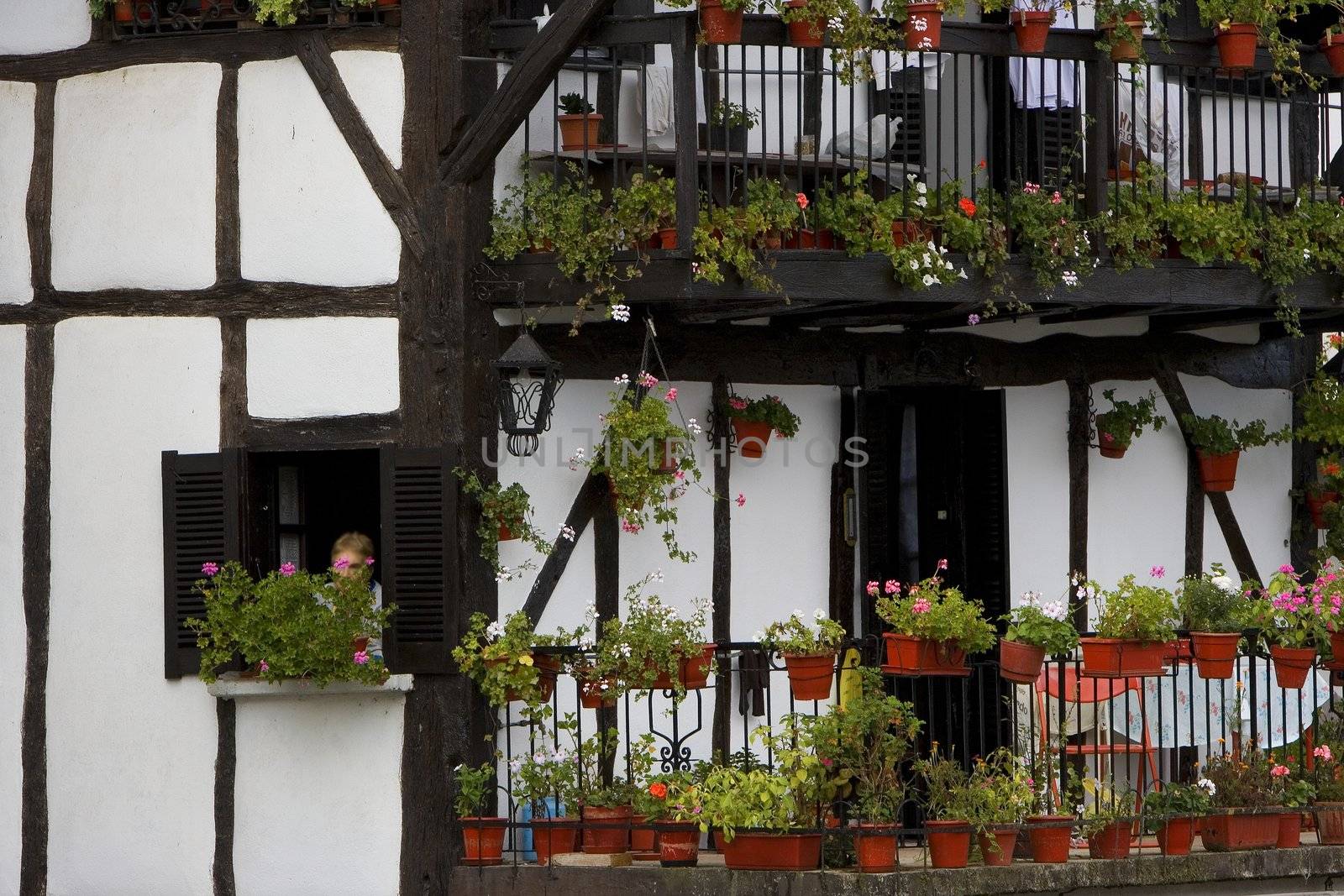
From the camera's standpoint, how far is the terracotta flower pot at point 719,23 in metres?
8.72

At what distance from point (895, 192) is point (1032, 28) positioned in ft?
3.59

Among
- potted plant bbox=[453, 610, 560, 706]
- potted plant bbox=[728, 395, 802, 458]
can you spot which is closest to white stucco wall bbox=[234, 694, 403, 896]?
potted plant bbox=[453, 610, 560, 706]

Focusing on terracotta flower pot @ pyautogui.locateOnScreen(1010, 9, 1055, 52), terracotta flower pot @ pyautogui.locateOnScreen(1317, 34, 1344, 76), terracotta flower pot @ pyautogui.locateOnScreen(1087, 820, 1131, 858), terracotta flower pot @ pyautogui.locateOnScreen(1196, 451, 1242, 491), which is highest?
terracotta flower pot @ pyautogui.locateOnScreen(1317, 34, 1344, 76)

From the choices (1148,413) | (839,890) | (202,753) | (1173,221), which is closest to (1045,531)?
(1148,413)

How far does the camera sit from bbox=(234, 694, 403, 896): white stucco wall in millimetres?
9164

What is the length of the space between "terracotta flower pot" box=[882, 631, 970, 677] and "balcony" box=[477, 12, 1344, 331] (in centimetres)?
160

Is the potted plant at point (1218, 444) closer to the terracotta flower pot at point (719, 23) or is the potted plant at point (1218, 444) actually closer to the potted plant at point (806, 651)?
the potted plant at point (806, 651)

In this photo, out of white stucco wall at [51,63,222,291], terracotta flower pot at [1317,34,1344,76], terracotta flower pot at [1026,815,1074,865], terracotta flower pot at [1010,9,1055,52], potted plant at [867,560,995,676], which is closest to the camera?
terracotta flower pot at [1026,815,1074,865]

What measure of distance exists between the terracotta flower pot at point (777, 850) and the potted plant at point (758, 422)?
85.4 inches

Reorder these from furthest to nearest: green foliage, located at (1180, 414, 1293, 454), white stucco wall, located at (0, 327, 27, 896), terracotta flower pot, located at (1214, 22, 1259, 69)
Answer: green foliage, located at (1180, 414, 1293, 454), white stucco wall, located at (0, 327, 27, 896), terracotta flower pot, located at (1214, 22, 1259, 69)

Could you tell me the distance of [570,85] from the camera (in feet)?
31.7

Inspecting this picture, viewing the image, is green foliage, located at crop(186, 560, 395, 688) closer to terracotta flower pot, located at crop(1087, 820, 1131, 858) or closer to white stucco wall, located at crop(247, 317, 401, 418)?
white stucco wall, located at crop(247, 317, 401, 418)

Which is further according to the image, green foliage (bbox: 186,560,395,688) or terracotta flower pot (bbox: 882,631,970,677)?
terracotta flower pot (bbox: 882,631,970,677)

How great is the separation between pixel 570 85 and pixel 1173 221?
3044mm
